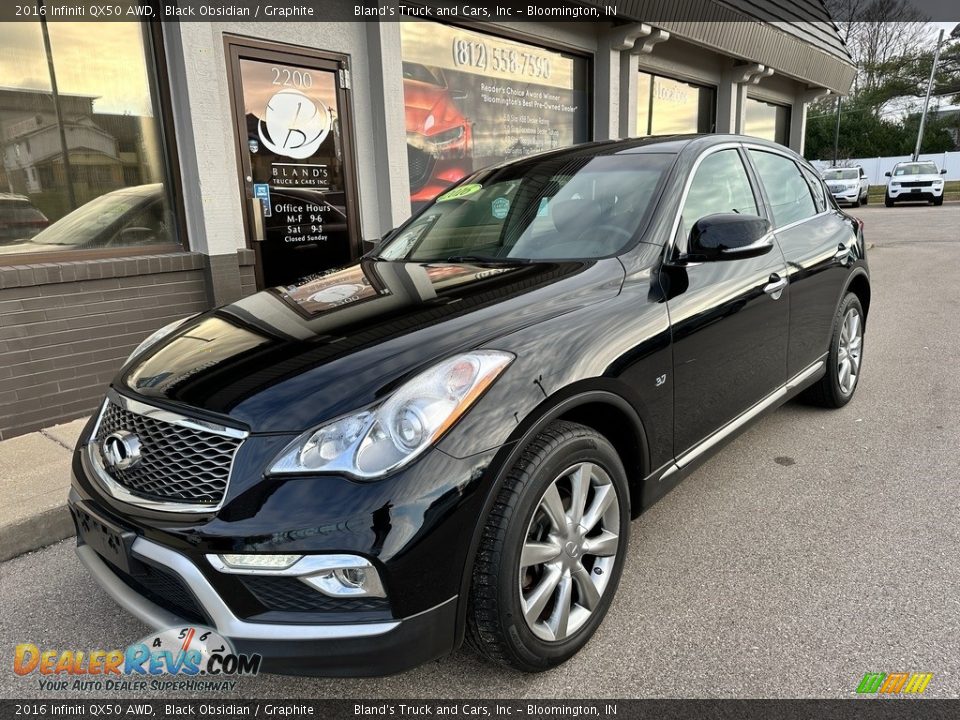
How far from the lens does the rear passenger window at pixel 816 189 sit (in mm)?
4305

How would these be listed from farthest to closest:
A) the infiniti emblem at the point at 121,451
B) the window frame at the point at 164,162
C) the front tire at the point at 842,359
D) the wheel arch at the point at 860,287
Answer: the window frame at the point at 164,162 < the wheel arch at the point at 860,287 < the front tire at the point at 842,359 < the infiniti emblem at the point at 121,451

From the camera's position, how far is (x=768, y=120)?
580 inches

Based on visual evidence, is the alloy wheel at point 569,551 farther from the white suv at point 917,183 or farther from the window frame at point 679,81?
the white suv at point 917,183

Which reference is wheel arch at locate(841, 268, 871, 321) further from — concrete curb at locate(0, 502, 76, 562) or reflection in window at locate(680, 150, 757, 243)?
concrete curb at locate(0, 502, 76, 562)

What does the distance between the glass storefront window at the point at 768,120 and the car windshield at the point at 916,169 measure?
53.6ft

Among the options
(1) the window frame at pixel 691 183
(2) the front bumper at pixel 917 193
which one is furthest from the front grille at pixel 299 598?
(2) the front bumper at pixel 917 193

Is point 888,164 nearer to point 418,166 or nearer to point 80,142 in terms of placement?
point 418,166

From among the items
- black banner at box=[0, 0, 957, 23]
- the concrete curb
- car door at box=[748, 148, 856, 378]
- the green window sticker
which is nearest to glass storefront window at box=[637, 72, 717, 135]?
black banner at box=[0, 0, 957, 23]

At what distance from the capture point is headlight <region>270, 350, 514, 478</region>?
1777mm

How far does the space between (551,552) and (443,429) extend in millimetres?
572

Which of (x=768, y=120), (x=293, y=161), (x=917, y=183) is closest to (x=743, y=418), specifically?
(x=293, y=161)

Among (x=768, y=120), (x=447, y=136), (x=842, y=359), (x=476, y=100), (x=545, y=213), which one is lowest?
(x=842, y=359)

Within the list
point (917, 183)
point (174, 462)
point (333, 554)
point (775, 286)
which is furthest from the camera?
point (917, 183)

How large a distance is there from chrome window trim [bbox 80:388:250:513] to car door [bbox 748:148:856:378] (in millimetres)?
2888
